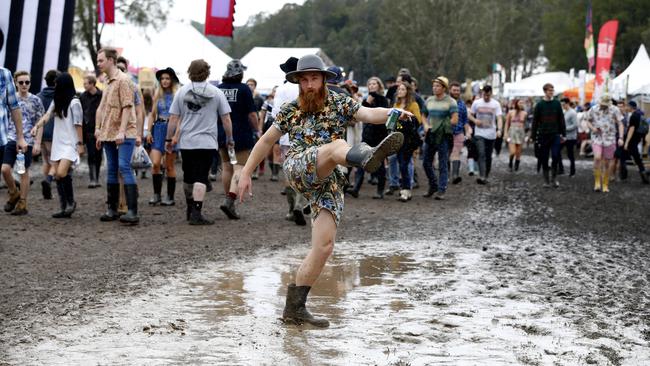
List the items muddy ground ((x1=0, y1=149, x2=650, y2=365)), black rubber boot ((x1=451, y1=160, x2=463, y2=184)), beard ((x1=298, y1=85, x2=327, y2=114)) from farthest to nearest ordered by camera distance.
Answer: black rubber boot ((x1=451, y1=160, x2=463, y2=184)), beard ((x1=298, y1=85, x2=327, y2=114)), muddy ground ((x1=0, y1=149, x2=650, y2=365))

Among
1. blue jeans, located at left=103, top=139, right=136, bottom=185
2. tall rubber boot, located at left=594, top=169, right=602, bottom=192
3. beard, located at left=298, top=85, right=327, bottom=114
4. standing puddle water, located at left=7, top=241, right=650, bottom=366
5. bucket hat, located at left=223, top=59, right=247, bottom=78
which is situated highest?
bucket hat, located at left=223, top=59, right=247, bottom=78

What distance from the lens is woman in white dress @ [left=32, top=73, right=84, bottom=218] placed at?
1164cm

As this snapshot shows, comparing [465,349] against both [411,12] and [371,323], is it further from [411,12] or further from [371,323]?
[411,12]

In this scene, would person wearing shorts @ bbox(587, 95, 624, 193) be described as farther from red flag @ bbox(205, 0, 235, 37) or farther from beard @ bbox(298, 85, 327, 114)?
beard @ bbox(298, 85, 327, 114)

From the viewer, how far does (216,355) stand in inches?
206

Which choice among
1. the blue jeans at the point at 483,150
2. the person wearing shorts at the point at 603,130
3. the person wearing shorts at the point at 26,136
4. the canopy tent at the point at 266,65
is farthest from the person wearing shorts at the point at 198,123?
the canopy tent at the point at 266,65

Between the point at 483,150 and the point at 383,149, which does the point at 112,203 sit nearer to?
the point at 383,149

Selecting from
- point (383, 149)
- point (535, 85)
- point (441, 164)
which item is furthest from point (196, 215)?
point (535, 85)

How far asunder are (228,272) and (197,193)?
3.08m

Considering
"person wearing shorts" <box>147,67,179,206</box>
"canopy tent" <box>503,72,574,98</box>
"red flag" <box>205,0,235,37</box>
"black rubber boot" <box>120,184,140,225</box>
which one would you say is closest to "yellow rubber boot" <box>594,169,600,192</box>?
"red flag" <box>205,0,235,37</box>

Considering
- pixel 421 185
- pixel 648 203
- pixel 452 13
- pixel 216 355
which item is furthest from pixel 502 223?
pixel 452 13

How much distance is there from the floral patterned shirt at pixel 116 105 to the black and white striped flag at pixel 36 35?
6.17m

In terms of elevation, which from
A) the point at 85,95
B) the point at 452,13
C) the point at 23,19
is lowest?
the point at 85,95

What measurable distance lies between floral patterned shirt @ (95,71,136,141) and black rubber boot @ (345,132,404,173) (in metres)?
5.36
